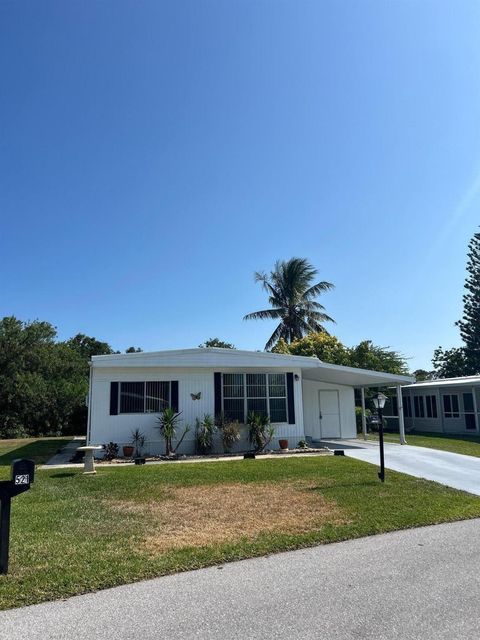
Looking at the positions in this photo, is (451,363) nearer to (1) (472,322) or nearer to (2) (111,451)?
(1) (472,322)

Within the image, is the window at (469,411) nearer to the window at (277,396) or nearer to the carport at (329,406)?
the carport at (329,406)

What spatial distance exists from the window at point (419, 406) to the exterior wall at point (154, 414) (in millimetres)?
13315

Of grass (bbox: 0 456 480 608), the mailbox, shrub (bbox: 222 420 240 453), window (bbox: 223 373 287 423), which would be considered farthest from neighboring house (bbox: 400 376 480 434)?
the mailbox

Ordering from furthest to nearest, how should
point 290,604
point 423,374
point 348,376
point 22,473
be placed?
point 423,374, point 348,376, point 22,473, point 290,604

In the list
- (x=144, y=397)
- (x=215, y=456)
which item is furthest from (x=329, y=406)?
(x=144, y=397)

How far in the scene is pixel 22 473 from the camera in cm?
472

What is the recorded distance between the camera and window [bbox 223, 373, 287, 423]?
15.0m

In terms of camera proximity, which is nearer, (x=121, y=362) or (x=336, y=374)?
(x=121, y=362)

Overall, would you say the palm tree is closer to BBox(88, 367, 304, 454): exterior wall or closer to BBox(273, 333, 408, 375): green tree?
BBox(273, 333, 408, 375): green tree

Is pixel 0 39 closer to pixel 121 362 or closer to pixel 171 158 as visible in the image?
pixel 171 158

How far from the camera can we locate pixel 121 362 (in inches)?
539

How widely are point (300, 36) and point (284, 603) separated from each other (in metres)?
10.8

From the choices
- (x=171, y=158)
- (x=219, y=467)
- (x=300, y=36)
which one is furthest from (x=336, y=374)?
(x=300, y=36)

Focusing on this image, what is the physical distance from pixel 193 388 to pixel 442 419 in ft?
50.6
